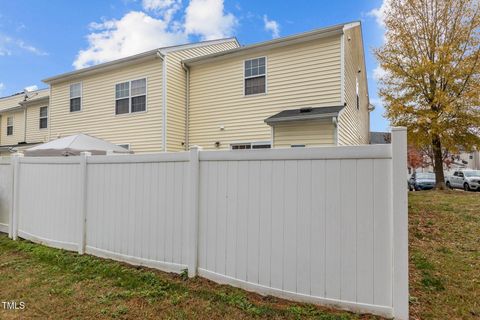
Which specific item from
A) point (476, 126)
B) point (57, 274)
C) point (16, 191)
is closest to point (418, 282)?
point (57, 274)

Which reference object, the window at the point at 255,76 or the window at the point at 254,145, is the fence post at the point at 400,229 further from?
the window at the point at 255,76

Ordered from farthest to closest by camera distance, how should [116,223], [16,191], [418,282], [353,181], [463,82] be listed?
[463,82] < [16,191] < [116,223] < [418,282] < [353,181]

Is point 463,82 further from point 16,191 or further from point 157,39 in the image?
point 16,191

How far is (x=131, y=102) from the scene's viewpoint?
11977 millimetres

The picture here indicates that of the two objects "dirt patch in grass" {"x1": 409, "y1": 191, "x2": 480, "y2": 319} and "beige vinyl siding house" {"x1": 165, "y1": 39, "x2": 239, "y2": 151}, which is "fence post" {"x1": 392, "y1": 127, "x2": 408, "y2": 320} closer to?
"dirt patch in grass" {"x1": 409, "y1": 191, "x2": 480, "y2": 319}

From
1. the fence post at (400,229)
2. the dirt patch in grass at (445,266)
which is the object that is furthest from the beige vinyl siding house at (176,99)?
the fence post at (400,229)

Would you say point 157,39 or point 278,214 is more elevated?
point 157,39

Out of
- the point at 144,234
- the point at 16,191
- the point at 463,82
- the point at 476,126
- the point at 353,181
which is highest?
the point at 463,82

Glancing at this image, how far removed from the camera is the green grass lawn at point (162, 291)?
3.00 metres

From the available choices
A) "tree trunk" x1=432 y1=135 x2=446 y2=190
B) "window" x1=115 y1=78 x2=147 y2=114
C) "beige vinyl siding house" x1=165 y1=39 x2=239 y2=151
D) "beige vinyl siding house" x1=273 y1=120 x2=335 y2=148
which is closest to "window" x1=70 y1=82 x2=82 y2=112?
"window" x1=115 y1=78 x2=147 y2=114

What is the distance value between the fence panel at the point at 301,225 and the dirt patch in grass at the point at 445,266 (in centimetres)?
76

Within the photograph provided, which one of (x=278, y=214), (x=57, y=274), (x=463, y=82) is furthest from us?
(x=463, y=82)

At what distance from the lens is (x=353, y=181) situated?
9.48 feet

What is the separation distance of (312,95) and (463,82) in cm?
961
